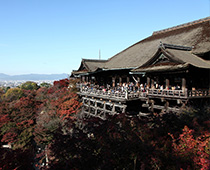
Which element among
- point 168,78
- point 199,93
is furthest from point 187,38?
point 199,93

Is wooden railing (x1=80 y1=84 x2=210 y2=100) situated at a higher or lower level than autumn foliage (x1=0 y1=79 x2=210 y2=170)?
higher

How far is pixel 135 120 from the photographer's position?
7.59 meters

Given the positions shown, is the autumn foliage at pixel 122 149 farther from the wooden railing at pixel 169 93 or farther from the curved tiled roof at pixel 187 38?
the curved tiled roof at pixel 187 38

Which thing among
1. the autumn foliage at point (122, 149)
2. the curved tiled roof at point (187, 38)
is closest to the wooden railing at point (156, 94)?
the curved tiled roof at point (187, 38)

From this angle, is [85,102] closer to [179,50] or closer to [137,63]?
[137,63]

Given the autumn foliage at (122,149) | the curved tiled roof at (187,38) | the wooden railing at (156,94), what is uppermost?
the curved tiled roof at (187,38)

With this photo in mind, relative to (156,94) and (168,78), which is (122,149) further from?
(168,78)

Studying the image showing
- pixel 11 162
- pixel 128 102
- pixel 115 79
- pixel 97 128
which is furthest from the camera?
pixel 115 79

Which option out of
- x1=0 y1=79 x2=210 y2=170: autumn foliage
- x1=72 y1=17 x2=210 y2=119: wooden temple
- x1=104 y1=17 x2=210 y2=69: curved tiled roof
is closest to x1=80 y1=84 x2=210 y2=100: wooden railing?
x1=72 y1=17 x2=210 y2=119: wooden temple

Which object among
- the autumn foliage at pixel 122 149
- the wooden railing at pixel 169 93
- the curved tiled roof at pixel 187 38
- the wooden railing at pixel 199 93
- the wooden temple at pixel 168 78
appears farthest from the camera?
the curved tiled roof at pixel 187 38

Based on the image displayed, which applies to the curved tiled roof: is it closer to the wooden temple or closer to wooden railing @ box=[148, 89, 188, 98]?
the wooden temple

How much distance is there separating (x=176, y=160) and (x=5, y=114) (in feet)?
94.3

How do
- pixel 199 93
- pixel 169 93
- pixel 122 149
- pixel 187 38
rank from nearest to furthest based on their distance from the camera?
pixel 122 149 < pixel 199 93 < pixel 169 93 < pixel 187 38

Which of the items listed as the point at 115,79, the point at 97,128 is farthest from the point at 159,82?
the point at 97,128
